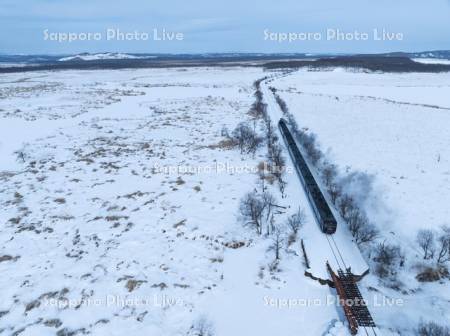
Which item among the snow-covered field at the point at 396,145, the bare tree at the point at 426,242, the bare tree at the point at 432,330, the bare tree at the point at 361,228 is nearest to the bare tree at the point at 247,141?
the snow-covered field at the point at 396,145

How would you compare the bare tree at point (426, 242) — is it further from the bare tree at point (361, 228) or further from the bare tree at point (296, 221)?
the bare tree at point (296, 221)

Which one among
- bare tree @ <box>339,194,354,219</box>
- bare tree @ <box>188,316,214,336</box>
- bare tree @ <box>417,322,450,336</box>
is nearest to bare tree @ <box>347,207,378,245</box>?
bare tree @ <box>339,194,354,219</box>

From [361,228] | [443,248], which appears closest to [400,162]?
[361,228]

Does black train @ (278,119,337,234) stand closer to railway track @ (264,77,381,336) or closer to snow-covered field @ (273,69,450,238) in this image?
railway track @ (264,77,381,336)

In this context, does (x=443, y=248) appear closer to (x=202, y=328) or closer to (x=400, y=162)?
(x=202, y=328)

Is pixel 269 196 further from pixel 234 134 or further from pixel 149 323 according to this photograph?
pixel 234 134
